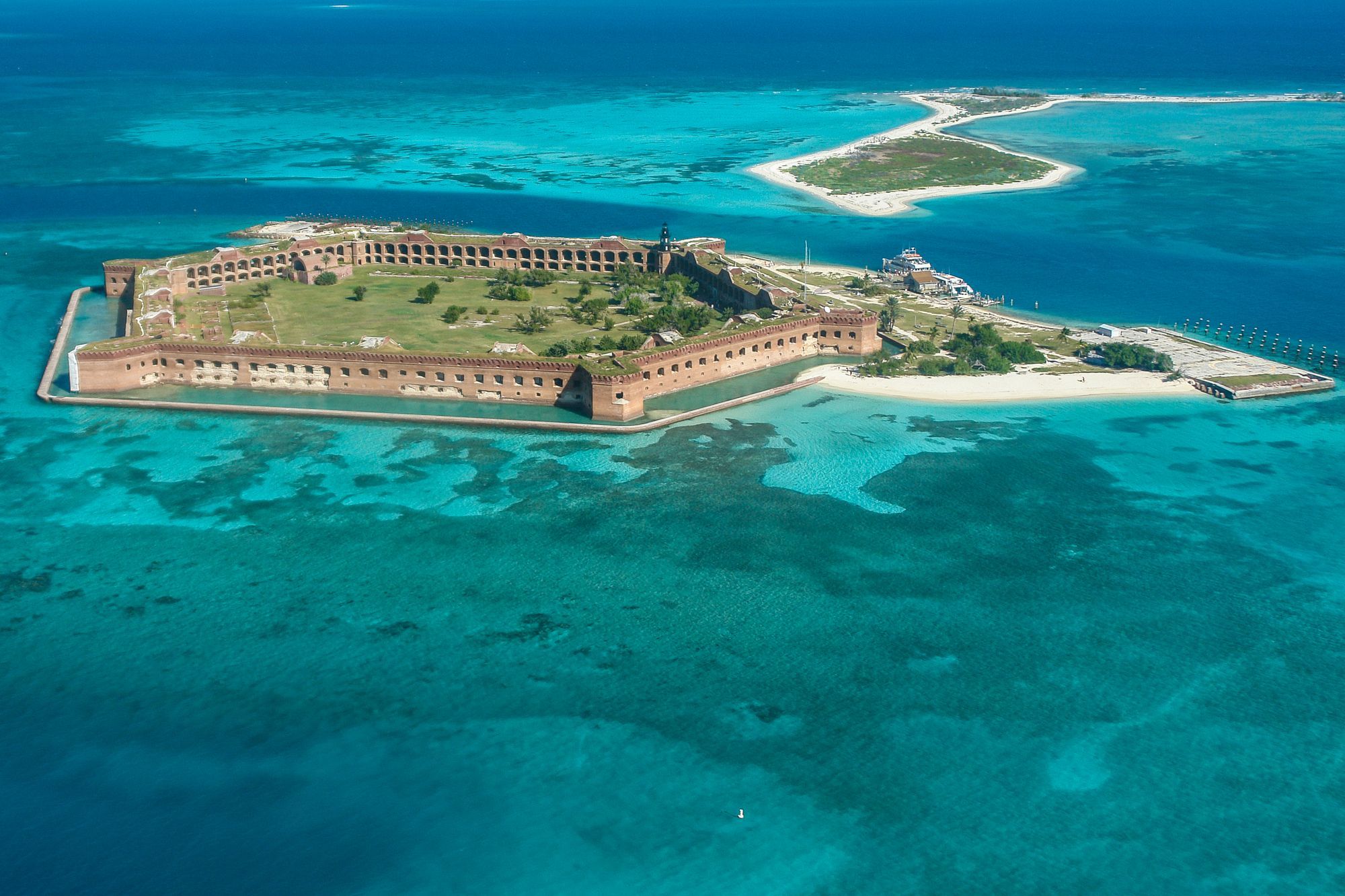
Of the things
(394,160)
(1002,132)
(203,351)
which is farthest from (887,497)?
(1002,132)

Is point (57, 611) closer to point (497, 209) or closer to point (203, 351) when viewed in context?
point (203, 351)

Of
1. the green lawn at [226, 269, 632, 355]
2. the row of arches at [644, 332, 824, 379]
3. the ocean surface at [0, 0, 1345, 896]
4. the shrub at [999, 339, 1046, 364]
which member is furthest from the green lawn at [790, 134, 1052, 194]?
the ocean surface at [0, 0, 1345, 896]

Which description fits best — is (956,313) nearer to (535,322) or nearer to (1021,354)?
(1021,354)

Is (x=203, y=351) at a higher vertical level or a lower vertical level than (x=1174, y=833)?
higher

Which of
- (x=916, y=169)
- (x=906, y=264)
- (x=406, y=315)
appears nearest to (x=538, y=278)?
(x=406, y=315)

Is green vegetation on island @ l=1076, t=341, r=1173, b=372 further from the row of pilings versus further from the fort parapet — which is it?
the fort parapet

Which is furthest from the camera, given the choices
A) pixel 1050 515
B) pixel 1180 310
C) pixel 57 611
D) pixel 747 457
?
pixel 1180 310

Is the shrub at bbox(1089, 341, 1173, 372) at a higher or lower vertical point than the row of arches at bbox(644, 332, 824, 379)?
lower
